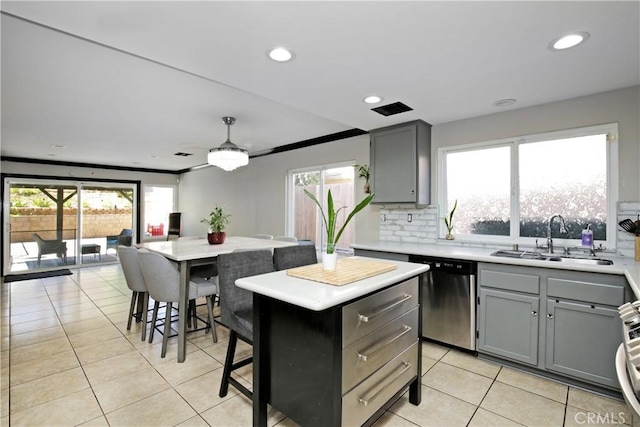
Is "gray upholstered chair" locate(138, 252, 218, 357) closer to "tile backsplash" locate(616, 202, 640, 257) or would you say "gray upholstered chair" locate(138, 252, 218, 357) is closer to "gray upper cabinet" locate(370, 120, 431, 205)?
"gray upper cabinet" locate(370, 120, 431, 205)

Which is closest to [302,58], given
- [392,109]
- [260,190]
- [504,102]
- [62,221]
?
[392,109]

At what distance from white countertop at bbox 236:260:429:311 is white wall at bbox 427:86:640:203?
2.20 metres

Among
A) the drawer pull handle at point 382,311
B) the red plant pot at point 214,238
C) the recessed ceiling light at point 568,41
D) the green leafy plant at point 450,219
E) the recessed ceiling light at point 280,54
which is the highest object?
the recessed ceiling light at point 280,54

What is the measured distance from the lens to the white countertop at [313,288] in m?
1.34

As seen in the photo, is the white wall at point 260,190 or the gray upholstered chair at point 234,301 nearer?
the gray upholstered chair at point 234,301

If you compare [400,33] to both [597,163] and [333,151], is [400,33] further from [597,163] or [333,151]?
[333,151]

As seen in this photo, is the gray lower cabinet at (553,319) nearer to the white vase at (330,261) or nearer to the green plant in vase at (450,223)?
the green plant in vase at (450,223)

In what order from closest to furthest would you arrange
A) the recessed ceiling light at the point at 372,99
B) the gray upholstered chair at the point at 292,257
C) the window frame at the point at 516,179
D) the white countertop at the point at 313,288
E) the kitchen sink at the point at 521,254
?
1. the white countertop at the point at 313,288
2. the gray upholstered chair at the point at 292,257
3. the window frame at the point at 516,179
4. the kitchen sink at the point at 521,254
5. the recessed ceiling light at the point at 372,99

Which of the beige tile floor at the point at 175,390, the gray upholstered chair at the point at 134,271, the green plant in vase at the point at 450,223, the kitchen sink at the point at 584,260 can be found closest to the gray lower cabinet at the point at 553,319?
the beige tile floor at the point at 175,390

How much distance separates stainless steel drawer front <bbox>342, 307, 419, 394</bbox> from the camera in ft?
4.78

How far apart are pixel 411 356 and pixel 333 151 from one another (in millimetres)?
3341

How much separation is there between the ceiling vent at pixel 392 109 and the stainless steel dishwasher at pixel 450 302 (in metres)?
1.50

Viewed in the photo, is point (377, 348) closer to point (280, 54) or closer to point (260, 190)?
point (280, 54)

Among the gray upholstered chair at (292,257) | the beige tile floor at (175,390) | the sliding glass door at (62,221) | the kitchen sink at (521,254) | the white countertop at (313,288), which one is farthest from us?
the sliding glass door at (62,221)
